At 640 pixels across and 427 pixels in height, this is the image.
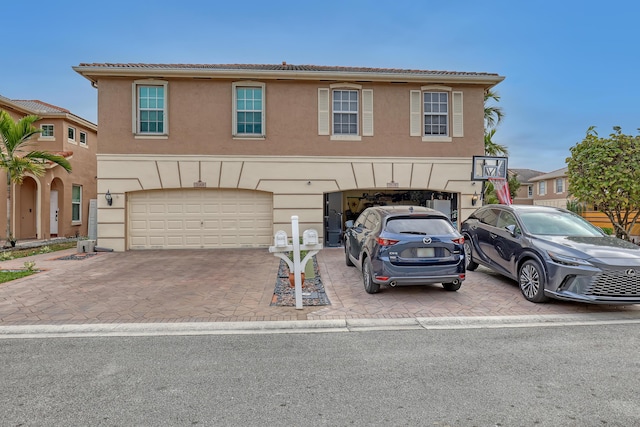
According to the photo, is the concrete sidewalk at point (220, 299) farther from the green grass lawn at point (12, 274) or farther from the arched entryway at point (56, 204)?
the arched entryway at point (56, 204)

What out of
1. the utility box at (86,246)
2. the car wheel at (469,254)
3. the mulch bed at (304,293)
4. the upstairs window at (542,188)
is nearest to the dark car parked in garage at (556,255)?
the car wheel at (469,254)

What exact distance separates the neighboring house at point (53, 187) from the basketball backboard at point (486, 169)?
1761cm

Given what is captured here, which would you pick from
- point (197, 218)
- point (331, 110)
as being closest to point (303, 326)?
point (197, 218)

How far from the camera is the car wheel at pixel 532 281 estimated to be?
247 inches

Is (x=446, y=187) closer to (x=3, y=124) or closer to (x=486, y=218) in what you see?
(x=486, y=218)

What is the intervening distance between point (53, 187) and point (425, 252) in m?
19.0

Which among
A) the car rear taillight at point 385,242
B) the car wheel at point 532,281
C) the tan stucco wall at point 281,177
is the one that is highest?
the tan stucco wall at point 281,177

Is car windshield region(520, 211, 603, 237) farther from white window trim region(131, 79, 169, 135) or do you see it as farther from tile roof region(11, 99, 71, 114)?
tile roof region(11, 99, 71, 114)

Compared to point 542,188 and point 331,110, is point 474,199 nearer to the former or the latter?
point 331,110

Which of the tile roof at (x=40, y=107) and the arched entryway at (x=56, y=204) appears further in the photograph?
the tile roof at (x=40, y=107)

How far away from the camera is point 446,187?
45.6 feet

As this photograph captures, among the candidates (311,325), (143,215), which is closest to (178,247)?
(143,215)

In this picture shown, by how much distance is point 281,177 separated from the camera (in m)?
13.5

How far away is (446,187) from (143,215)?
11401 millimetres
